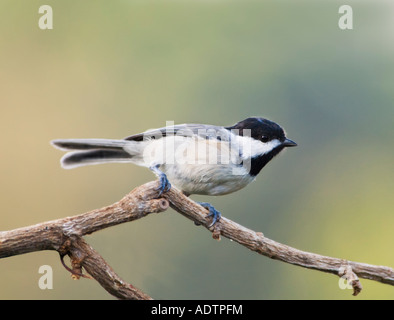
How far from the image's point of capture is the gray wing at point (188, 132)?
2650mm

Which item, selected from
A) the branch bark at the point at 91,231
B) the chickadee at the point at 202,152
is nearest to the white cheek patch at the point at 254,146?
the chickadee at the point at 202,152

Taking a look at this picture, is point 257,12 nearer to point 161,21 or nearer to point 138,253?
point 161,21

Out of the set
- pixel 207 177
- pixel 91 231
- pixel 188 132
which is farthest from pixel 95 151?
pixel 91 231

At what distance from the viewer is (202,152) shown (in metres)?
2.59

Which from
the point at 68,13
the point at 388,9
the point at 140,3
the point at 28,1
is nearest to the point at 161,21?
the point at 140,3

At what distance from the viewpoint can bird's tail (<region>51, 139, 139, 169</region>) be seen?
2492mm

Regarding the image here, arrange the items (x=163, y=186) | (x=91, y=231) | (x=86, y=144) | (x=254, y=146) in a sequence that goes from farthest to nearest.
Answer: (x=254, y=146)
(x=86, y=144)
(x=163, y=186)
(x=91, y=231)

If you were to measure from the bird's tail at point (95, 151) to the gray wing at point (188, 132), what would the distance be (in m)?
0.06

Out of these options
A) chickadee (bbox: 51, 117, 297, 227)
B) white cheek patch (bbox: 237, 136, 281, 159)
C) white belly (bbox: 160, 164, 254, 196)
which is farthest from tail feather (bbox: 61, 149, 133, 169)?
white cheek patch (bbox: 237, 136, 281, 159)

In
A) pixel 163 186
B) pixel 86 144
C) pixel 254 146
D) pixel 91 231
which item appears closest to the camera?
pixel 91 231

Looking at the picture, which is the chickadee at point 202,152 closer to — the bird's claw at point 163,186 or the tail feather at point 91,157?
the tail feather at point 91,157

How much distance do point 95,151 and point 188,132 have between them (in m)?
0.48

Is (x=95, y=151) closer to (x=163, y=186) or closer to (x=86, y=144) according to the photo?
(x=86, y=144)

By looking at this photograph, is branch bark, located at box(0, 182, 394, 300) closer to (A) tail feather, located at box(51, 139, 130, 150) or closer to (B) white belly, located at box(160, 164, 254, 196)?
(B) white belly, located at box(160, 164, 254, 196)
